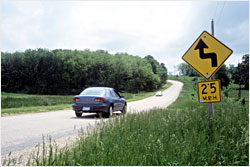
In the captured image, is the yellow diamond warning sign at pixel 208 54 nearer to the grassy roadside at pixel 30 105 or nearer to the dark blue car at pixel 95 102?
the dark blue car at pixel 95 102

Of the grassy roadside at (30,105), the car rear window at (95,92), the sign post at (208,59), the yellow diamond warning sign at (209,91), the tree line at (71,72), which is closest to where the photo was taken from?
the yellow diamond warning sign at (209,91)

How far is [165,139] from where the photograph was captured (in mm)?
4680

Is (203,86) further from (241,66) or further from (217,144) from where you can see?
(241,66)

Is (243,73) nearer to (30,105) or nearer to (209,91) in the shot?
(30,105)

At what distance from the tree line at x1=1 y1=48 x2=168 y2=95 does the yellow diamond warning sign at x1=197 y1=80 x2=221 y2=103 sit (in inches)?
1659

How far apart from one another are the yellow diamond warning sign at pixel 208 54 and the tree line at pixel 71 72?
41.8 meters

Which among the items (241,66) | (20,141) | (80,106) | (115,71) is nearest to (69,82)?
(115,71)

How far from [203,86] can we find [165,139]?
2.74 metres

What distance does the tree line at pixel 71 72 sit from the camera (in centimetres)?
5538

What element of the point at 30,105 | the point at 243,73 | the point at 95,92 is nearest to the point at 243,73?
the point at 243,73

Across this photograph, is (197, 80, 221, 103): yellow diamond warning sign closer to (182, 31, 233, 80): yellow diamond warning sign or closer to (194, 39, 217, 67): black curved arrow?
(182, 31, 233, 80): yellow diamond warning sign

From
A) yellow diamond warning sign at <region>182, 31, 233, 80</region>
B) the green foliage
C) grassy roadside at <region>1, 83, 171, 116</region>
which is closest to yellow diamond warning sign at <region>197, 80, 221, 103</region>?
yellow diamond warning sign at <region>182, 31, 233, 80</region>

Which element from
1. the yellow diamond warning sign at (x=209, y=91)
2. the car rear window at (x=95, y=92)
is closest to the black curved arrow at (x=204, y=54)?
the yellow diamond warning sign at (x=209, y=91)

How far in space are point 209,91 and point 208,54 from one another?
1.17 metres
